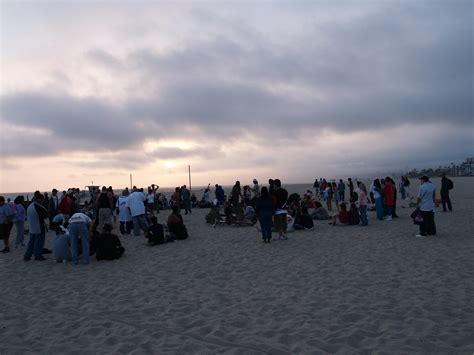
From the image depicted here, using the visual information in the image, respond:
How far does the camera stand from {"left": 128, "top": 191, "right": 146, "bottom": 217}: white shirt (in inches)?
483

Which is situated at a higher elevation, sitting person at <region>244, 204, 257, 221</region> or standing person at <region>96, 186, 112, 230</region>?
standing person at <region>96, 186, 112, 230</region>

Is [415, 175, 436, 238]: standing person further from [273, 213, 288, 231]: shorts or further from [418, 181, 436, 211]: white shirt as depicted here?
[273, 213, 288, 231]: shorts

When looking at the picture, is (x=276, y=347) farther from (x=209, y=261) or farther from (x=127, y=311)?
(x=209, y=261)

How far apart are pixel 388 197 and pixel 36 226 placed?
473 inches

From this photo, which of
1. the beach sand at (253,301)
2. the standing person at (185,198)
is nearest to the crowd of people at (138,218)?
the beach sand at (253,301)

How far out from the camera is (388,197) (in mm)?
14312

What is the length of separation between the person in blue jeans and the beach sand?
0.32m

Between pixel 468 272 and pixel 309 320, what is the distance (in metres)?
3.55

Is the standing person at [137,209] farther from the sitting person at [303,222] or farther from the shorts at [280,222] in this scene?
the sitting person at [303,222]

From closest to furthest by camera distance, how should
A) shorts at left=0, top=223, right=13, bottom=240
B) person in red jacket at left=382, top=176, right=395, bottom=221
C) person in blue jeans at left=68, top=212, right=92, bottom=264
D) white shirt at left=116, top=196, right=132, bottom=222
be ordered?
person in blue jeans at left=68, top=212, right=92, bottom=264
shorts at left=0, top=223, right=13, bottom=240
white shirt at left=116, top=196, right=132, bottom=222
person in red jacket at left=382, top=176, right=395, bottom=221

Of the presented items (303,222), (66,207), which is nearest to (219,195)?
(66,207)

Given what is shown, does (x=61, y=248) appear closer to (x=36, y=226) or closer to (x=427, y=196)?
(x=36, y=226)

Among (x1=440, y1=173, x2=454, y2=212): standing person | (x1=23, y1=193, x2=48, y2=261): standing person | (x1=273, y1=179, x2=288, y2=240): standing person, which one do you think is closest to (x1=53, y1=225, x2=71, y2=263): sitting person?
(x1=23, y1=193, x2=48, y2=261): standing person

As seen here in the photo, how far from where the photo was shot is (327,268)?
722cm
